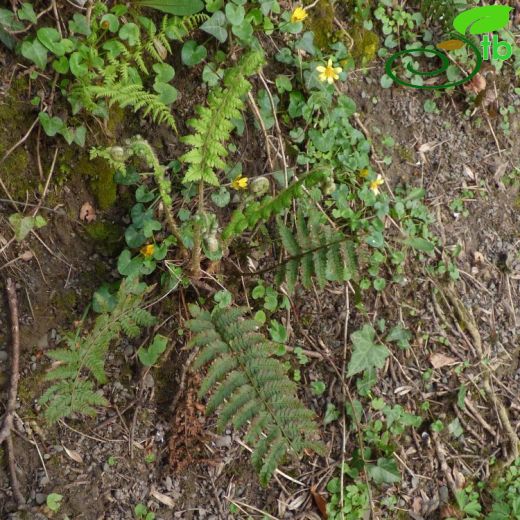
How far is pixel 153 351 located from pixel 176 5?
1636 millimetres

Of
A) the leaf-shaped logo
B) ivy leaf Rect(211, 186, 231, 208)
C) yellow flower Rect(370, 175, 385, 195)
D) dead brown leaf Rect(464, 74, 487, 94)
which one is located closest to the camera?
ivy leaf Rect(211, 186, 231, 208)

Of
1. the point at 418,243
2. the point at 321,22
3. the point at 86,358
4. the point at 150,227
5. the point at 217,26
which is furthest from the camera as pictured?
the point at 418,243

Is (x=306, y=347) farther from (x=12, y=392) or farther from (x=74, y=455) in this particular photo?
Result: (x=12, y=392)

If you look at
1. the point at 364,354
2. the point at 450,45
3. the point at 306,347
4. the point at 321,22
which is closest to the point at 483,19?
the point at 450,45

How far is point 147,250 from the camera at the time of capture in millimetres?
2727

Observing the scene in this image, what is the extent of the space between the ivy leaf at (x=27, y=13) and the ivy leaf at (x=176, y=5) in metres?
0.49

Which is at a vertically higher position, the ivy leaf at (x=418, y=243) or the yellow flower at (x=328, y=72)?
the yellow flower at (x=328, y=72)

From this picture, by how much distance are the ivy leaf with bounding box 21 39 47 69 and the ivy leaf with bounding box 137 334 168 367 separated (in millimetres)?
1313

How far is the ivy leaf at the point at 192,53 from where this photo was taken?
2.85 meters

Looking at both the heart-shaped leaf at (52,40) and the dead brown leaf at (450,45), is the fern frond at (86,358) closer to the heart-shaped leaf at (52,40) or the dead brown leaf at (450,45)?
the heart-shaped leaf at (52,40)

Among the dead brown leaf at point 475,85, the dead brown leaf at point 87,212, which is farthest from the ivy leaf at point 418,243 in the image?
the dead brown leaf at point 87,212

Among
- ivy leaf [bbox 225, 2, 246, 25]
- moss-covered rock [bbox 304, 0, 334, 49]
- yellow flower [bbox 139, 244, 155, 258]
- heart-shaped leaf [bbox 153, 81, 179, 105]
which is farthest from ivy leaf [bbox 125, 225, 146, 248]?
moss-covered rock [bbox 304, 0, 334, 49]

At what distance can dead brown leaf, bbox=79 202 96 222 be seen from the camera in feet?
9.05

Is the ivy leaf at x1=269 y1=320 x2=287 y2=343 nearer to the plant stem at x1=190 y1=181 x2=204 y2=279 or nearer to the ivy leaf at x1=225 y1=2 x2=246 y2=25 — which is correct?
the plant stem at x1=190 y1=181 x2=204 y2=279
